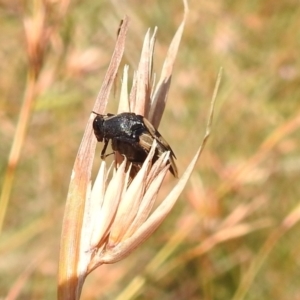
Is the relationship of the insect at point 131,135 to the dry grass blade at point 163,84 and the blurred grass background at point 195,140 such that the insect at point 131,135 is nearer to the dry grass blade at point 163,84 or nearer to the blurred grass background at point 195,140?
the dry grass blade at point 163,84

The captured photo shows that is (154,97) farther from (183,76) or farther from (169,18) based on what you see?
(169,18)

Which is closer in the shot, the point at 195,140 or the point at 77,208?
the point at 77,208

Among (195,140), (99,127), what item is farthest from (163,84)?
(195,140)

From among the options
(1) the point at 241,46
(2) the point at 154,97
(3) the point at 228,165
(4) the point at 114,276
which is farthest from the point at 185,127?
(2) the point at 154,97

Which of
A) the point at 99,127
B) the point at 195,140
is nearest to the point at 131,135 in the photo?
the point at 99,127

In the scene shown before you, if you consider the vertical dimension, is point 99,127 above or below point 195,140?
below

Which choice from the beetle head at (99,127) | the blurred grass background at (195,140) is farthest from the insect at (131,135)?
the blurred grass background at (195,140)

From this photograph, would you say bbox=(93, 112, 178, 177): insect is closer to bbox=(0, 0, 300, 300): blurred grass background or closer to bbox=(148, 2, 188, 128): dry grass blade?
bbox=(148, 2, 188, 128): dry grass blade

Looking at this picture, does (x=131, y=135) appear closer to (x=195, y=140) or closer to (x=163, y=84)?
(x=163, y=84)
